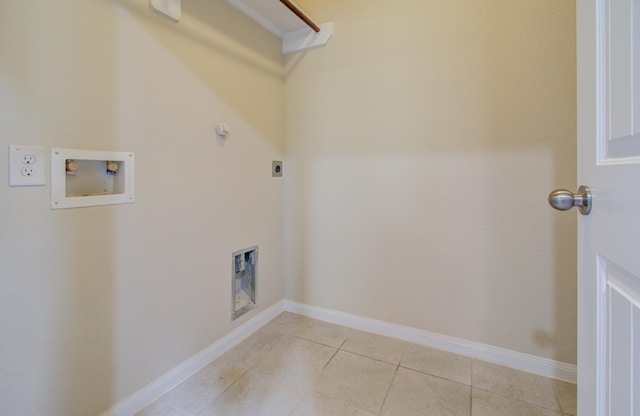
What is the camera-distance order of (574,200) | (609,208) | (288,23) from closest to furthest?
(609,208)
(574,200)
(288,23)

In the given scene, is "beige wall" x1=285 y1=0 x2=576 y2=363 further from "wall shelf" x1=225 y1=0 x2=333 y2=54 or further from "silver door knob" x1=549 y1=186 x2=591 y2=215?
"silver door knob" x1=549 y1=186 x2=591 y2=215

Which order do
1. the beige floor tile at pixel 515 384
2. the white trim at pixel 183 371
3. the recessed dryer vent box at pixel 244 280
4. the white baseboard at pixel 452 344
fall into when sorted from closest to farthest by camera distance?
the white trim at pixel 183 371 < the beige floor tile at pixel 515 384 < the white baseboard at pixel 452 344 < the recessed dryer vent box at pixel 244 280

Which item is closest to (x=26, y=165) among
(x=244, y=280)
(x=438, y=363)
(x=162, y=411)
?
(x=162, y=411)

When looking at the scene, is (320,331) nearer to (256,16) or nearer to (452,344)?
(452,344)

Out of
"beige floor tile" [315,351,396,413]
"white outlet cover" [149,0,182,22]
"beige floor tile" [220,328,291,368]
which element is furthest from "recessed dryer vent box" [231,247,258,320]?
"white outlet cover" [149,0,182,22]

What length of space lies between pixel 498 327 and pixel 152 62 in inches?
92.8

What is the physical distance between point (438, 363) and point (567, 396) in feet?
1.97

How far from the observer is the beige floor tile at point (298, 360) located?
5.09 feet

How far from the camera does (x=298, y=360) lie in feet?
5.50

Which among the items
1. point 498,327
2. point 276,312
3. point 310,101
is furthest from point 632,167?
point 276,312

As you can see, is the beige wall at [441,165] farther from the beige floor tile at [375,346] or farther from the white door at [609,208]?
the white door at [609,208]

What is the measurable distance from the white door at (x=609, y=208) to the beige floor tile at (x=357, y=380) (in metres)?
0.93

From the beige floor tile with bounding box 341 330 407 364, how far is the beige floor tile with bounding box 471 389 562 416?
445 mm

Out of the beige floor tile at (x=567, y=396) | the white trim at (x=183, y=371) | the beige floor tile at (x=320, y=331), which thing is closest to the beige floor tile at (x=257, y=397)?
the white trim at (x=183, y=371)
